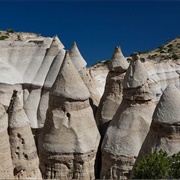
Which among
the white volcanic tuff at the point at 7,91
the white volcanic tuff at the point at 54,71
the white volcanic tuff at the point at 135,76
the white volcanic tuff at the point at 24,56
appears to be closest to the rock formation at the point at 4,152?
the white volcanic tuff at the point at 135,76

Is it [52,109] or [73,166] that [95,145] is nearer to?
[73,166]

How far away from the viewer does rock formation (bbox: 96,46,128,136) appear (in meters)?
16.0

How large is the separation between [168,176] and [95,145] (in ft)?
17.9

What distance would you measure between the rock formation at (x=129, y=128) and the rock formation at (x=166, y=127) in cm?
315

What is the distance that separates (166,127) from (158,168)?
4.78ft

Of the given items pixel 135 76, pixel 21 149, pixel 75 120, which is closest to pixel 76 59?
pixel 135 76

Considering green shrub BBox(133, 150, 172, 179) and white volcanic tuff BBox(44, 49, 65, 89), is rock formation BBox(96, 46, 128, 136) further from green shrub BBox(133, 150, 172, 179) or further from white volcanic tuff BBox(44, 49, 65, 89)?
green shrub BBox(133, 150, 172, 179)

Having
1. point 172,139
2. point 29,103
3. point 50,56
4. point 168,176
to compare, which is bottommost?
point 168,176

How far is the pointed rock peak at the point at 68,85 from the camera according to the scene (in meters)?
13.4

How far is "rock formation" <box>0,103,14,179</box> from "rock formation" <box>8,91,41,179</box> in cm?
40

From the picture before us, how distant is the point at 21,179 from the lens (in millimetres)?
10555

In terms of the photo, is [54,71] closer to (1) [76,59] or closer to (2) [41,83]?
(1) [76,59]

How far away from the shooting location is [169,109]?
9.91m

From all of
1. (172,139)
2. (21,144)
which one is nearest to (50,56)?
(21,144)
